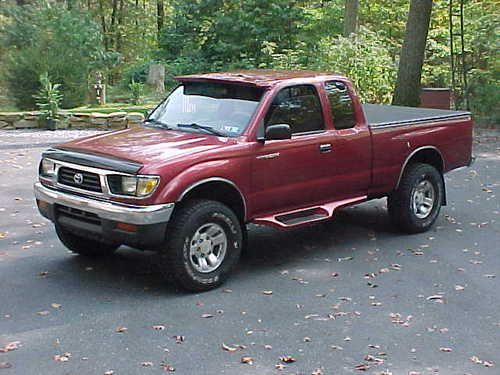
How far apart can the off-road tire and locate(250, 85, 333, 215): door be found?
1.57m

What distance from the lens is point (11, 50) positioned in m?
22.0

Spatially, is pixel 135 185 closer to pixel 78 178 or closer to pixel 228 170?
pixel 78 178

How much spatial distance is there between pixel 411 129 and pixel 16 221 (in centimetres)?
467

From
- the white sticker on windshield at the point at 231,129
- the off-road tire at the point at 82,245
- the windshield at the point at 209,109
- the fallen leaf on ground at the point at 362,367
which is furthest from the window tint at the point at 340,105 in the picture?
the fallen leaf on ground at the point at 362,367

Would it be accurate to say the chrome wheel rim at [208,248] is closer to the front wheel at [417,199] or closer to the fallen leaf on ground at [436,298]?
the fallen leaf on ground at [436,298]

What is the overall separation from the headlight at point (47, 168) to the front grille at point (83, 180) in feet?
0.36

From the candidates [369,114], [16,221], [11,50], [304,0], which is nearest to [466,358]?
[369,114]

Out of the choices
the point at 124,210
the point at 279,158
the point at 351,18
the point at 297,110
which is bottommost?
the point at 124,210

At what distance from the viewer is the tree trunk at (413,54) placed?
15992mm

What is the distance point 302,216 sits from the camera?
7.10m

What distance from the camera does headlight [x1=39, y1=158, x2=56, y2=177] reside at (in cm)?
651

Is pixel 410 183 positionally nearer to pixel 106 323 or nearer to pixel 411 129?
pixel 411 129

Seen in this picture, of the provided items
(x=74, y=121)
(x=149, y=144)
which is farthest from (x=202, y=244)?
(x=74, y=121)

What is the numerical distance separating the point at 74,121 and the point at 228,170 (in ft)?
37.6
